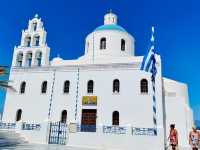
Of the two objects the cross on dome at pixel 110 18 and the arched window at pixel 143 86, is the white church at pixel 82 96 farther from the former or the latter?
the cross on dome at pixel 110 18

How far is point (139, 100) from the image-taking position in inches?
783

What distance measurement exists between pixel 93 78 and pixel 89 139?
691cm

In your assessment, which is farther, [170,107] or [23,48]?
[23,48]

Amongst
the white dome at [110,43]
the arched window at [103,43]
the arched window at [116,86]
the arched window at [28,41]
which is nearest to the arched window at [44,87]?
the arched window at [28,41]

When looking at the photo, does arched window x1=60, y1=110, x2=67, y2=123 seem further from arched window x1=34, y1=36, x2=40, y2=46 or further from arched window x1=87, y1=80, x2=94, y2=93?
arched window x1=34, y1=36, x2=40, y2=46

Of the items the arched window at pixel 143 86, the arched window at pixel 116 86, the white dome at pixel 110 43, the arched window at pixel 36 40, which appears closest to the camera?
the arched window at pixel 143 86

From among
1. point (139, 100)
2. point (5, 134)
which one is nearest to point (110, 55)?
point (139, 100)

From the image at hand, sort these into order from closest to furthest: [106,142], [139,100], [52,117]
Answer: [106,142], [139,100], [52,117]

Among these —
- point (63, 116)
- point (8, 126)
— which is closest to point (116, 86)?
point (63, 116)

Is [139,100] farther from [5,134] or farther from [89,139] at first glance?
[5,134]

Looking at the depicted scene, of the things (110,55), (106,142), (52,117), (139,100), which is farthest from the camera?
(110,55)

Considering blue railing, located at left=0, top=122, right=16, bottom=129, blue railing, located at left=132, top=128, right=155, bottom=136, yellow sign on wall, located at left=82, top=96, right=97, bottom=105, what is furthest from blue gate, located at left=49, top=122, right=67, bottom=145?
blue railing, located at left=132, top=128, right=155, bottom=136

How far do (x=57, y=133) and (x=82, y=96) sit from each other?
516cm

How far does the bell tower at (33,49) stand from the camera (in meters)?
23.0
